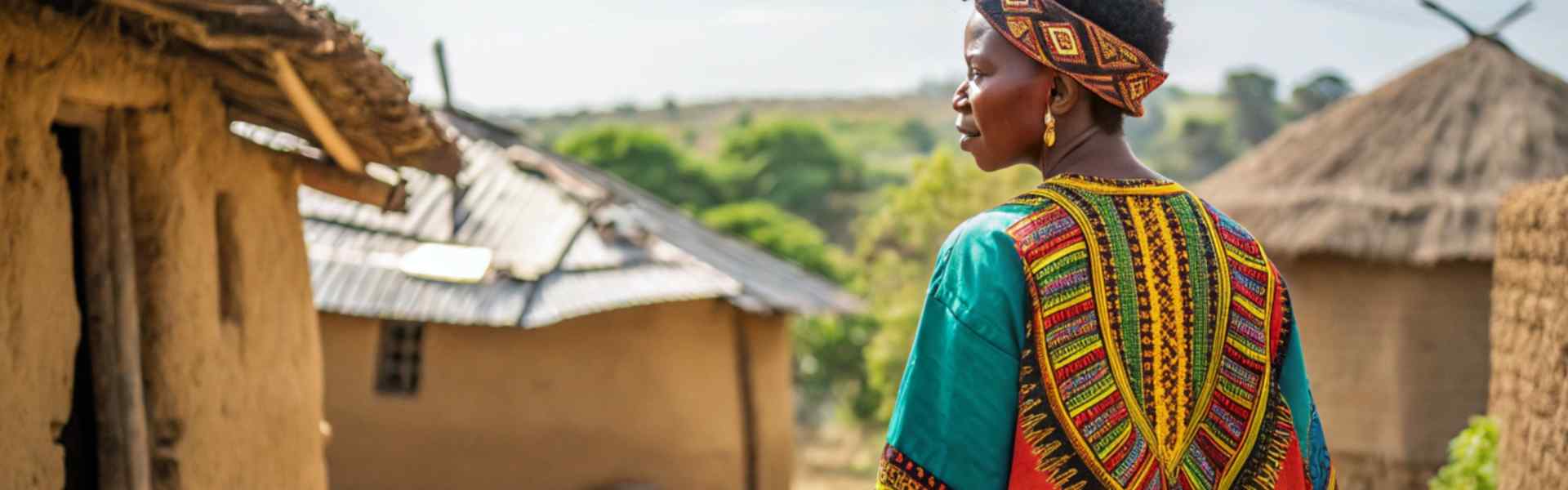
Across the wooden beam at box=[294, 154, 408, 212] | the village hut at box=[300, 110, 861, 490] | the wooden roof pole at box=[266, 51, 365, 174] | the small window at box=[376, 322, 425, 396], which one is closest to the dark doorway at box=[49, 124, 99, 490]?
the wooden roof pole at box=[266, 51, 365, 174]

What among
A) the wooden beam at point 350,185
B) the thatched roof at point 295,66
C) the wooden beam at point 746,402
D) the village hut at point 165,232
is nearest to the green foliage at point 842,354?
the wooden beam at point 746,402

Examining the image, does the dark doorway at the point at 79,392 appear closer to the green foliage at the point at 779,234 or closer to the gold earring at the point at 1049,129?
the gold earring at the point at 1049,129

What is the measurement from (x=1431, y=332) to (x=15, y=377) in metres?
8.49

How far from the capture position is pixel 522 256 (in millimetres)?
11188

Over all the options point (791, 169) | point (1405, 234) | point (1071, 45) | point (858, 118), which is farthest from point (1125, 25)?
point (858, 118)

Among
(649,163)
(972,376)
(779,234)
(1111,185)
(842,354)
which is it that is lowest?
(972,376)

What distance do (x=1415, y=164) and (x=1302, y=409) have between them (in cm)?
902

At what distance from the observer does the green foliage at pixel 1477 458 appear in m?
5.66

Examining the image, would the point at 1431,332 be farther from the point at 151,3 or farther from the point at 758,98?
the point at 758,98

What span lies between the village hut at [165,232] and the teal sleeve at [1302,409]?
2.12 meters

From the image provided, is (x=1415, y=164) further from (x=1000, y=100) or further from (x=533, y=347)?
(x=1000, y=100)

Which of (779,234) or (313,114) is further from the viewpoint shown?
(779,234)

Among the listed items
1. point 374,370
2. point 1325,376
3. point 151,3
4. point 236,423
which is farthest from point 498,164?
point 151,3

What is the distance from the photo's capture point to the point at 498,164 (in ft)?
41.3
